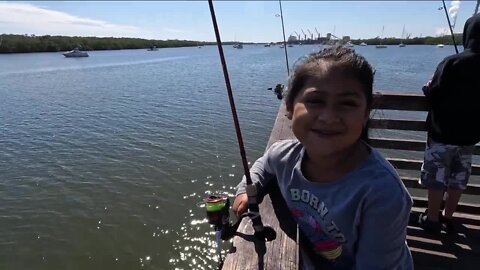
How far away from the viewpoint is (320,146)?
1.85 meters

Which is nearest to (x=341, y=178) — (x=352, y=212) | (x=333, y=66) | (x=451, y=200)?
(x=352, y=212)

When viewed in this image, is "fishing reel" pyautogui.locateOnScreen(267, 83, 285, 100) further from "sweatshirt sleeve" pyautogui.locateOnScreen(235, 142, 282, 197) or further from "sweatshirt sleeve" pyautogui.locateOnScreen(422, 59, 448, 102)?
"sweatshirt sleeve" pyautogui.locateOnScreen(422, 59, 448, 102)

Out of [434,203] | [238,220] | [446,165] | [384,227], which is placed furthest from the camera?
[434,203]

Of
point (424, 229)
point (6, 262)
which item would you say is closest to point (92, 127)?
point (6, 262)

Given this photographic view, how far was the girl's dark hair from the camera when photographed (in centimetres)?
184

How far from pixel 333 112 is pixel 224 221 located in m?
1.01

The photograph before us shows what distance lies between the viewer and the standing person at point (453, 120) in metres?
3.76

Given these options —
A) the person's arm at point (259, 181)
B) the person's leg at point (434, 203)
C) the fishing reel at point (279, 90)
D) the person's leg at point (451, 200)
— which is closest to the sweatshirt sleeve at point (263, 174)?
the person's arm at point (259, 181)

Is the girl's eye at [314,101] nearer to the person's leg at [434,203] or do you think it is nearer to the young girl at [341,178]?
the young girl at [341,178]

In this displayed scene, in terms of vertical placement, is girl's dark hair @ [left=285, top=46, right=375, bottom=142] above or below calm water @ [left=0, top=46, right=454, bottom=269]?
above

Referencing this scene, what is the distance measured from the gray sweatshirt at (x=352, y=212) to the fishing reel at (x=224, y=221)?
260 mm

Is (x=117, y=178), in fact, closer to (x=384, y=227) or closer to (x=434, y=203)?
(x=434, y=203)

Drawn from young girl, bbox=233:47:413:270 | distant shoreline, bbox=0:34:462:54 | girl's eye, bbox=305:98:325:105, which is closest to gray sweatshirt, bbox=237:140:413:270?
young girl, bbox=233:47:413:270

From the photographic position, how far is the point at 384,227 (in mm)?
1630
